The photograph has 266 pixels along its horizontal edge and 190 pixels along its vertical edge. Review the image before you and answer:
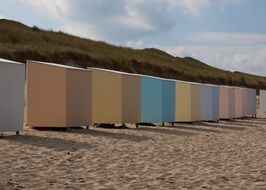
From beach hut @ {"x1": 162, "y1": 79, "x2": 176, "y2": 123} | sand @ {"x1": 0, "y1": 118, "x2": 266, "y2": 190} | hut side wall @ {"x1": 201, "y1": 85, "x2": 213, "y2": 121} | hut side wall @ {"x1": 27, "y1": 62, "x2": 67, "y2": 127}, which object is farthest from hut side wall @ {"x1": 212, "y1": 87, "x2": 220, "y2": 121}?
hut side wall @ {"x1": 27, "y1": 62, "x2": 67, "y2": 127}

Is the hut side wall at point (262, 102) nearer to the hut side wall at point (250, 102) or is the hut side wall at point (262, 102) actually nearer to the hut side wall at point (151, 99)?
the hut side wall at point (250, 102)

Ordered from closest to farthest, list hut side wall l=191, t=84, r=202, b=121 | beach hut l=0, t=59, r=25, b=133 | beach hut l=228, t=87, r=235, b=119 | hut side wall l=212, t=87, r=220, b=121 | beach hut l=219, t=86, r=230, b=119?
beach hut l=0, t=59, r=25, b=133 < hut side wall l=191, t=84, r=202, b=121 < hut side wall l=212, t=87, r=220, b=121 < beach hut l=219, t=86, r=230, b=119 < beach hut l=228, t=87, r=235, b=119

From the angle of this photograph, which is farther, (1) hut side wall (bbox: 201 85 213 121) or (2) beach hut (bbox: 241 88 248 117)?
(2) beach hut (bbox: 241 88 248 117)

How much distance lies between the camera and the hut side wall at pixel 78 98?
15.3m

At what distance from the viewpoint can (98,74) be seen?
17297mm

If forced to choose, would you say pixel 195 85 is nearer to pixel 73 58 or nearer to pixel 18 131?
pixel 18 131

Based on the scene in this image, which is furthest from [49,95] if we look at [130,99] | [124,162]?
[124,162]

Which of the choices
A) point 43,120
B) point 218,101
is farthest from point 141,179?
point 218,101

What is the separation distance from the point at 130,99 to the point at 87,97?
2.45 m

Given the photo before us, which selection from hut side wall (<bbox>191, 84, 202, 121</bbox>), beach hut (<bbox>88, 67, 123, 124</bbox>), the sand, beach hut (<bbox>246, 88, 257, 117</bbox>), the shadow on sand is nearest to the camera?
the sand

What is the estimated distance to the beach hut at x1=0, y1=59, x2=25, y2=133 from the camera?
12742 mm

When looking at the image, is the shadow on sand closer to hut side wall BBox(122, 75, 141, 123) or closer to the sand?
the sand

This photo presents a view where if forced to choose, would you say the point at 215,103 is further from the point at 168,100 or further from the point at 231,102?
the point at 168,100

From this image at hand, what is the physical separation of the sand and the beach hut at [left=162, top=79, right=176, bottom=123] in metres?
5.42
